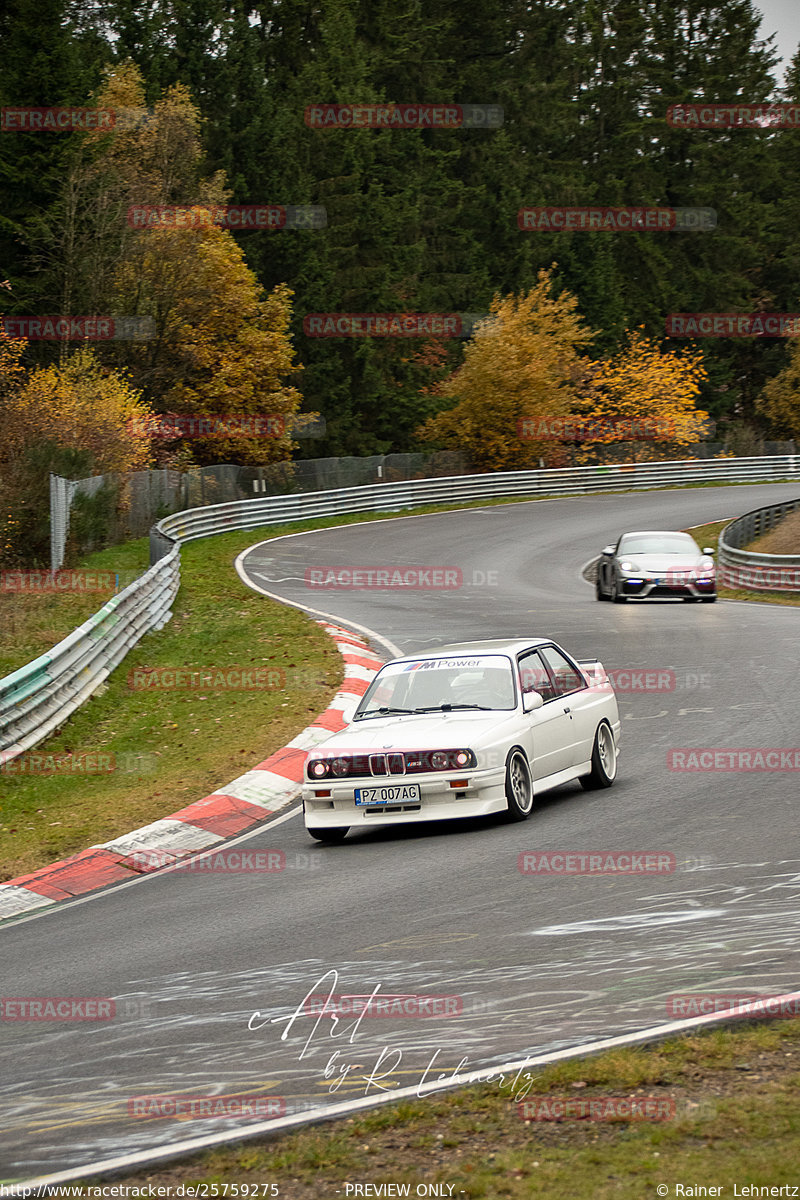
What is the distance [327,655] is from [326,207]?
5328cm

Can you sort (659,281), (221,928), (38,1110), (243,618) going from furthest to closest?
1. (659,281)
2. (243,618)
3. (221,928)
4. (38,1110)

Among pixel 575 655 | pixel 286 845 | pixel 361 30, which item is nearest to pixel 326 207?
pixel 361 30

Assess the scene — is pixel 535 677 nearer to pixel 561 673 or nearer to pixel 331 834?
pixel 561 673

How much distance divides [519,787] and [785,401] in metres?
73.0

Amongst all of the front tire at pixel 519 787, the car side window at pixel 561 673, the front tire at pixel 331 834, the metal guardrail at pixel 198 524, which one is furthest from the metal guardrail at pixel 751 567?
the front tire at pixel 331 834

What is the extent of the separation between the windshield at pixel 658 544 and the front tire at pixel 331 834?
55.6 feet

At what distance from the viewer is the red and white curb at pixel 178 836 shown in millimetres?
9984

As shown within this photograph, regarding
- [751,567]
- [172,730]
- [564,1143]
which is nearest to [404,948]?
[564,1143]

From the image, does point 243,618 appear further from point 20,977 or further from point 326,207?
point 326,207

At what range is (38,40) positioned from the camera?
50.0 meters

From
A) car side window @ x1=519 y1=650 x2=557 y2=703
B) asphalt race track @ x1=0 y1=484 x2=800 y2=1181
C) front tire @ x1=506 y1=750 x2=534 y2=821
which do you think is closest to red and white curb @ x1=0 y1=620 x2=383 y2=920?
asphalt race track @ x1=0 y1=484 x2=800 y2=1181

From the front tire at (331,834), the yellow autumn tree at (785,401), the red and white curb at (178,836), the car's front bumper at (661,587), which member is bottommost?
the red and white curb at (178,836)

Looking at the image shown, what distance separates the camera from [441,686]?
11711 mm
